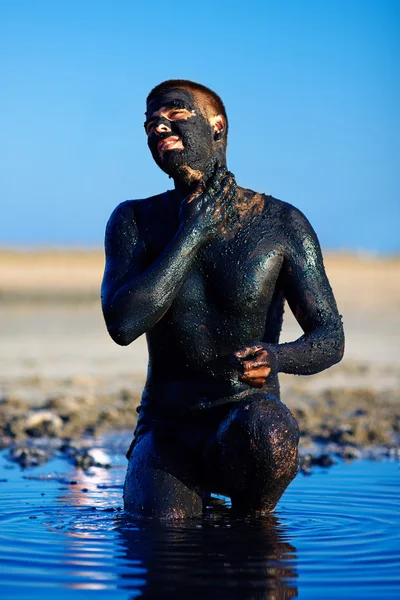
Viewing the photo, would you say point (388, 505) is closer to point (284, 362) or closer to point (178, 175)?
point (284, 362)

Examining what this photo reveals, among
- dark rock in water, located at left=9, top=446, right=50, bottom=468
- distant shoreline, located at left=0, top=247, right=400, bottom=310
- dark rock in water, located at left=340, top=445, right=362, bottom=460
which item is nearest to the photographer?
dark rock in water, located at left=9, top=446, right=50, bottom=468

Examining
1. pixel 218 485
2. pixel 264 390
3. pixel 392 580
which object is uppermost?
pixel 264 390

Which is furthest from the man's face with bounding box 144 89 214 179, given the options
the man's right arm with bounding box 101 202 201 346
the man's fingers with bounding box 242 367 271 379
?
the man's fingers with bounding box 242 367 271 379

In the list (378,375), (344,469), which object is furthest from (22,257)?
(344,469)

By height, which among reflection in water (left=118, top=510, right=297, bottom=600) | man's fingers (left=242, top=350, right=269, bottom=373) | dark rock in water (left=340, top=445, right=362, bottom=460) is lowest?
reflection in water (left=118, top=510, right=297, bottom=600)

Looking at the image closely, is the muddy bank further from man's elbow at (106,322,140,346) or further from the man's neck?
man's elbow at (106,322,140,346)

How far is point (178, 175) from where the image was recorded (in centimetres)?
541

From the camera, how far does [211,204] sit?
5.16m

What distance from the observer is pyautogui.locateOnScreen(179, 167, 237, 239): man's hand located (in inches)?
202

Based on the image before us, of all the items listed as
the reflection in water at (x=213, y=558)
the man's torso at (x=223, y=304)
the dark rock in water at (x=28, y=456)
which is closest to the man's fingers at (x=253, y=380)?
the man's torso at (x=223, y=304)

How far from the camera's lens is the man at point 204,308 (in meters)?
5.01

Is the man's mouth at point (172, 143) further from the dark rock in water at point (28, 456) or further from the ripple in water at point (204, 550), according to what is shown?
the dark rock in water at point (28, 456)

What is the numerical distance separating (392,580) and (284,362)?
1.09 m

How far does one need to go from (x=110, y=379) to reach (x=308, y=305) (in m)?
8.30
